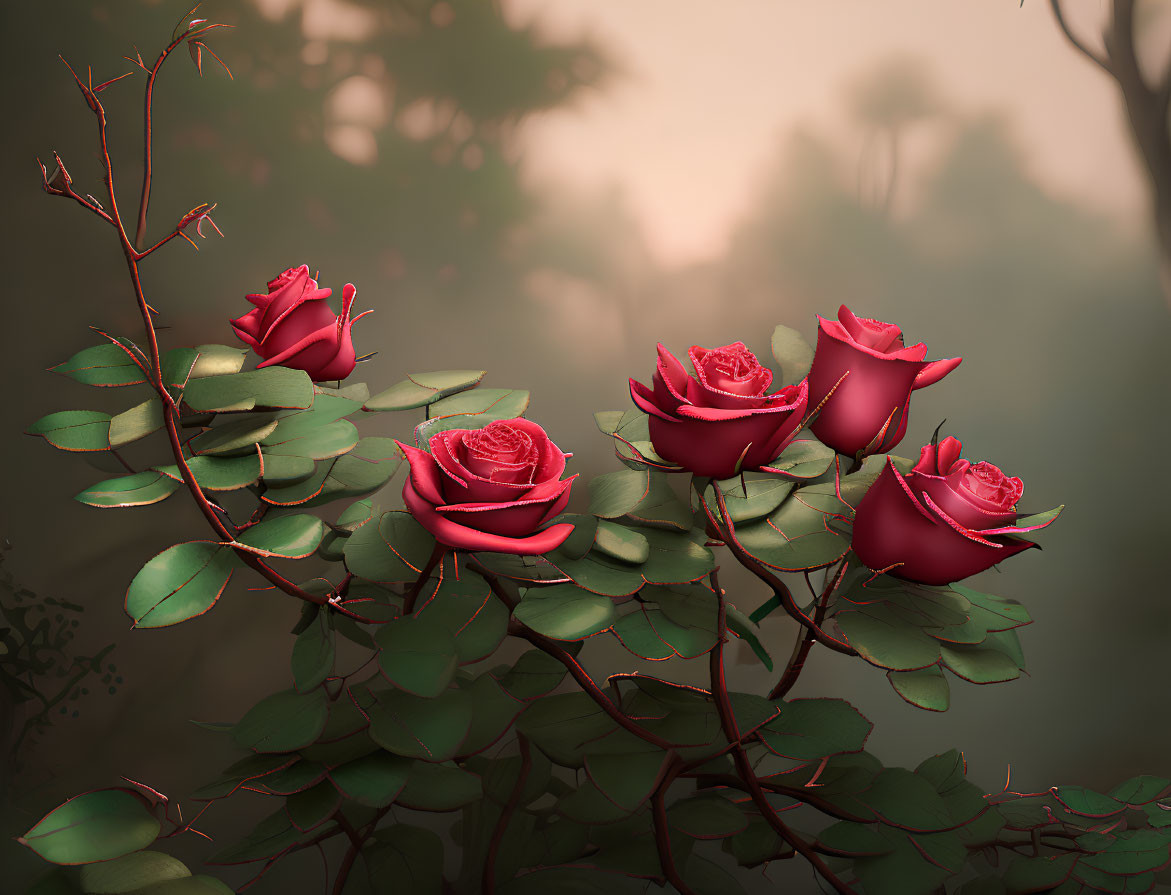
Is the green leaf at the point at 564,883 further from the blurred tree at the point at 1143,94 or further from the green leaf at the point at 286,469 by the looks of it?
the blurred tree at the point at 1143,94

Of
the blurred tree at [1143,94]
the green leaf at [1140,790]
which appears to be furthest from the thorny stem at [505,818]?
the blurred tree at [1143,94]

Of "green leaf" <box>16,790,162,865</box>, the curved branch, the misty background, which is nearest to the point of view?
"green leaf" <box>16,790,162,865</box>

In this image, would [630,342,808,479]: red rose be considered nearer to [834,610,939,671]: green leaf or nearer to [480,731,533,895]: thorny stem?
[834,610,939,671]: green leaf

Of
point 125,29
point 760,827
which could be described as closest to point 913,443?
point 760,827

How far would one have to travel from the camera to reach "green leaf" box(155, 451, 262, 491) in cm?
55

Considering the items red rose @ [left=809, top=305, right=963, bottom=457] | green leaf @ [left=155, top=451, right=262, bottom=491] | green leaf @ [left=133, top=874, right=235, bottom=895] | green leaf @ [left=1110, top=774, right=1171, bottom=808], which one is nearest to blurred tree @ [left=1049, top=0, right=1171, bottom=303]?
red rose @ [left=809, top=305, right=963, bottom=457]

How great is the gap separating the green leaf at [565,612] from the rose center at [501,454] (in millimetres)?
100

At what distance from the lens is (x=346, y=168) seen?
0.71 m

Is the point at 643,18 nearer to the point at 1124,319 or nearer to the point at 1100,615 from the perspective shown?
the point at 1124,319

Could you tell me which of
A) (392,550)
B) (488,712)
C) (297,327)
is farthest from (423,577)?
(297,327)

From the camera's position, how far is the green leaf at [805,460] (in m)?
0.63

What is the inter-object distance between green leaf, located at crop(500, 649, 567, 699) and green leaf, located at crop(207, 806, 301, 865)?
0.18 m

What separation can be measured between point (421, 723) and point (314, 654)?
0.10m

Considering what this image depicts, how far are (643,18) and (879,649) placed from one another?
2.05 feet
